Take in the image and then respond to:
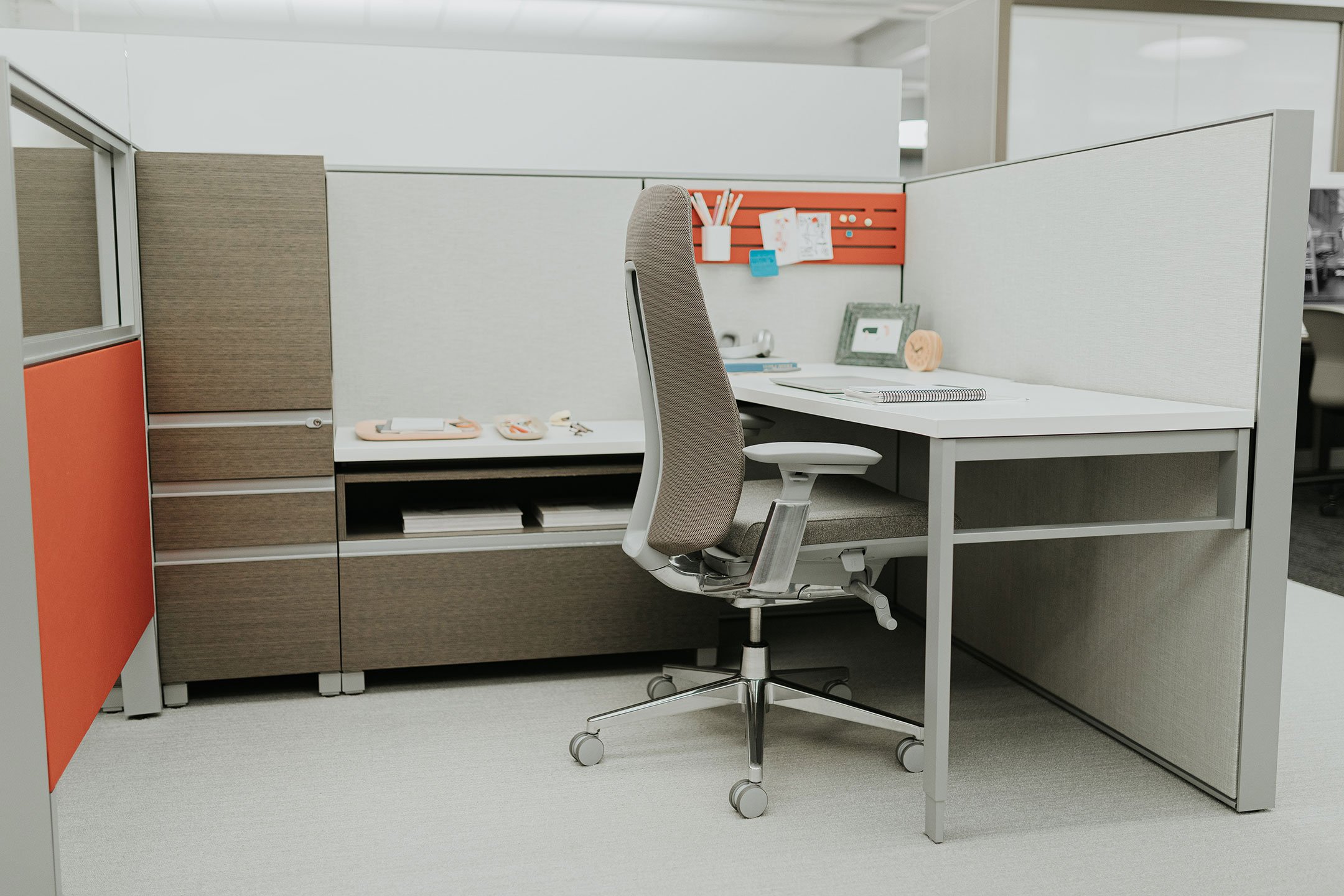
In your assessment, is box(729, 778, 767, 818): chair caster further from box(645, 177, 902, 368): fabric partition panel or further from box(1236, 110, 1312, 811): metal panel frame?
box(645, 177, 902, 368): fabric partition panel

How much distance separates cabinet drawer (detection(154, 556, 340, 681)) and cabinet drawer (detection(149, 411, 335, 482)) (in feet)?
0.68

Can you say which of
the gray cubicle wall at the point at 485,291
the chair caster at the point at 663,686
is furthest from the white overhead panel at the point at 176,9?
the chair caster at the point at 663,686

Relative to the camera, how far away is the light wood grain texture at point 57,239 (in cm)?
156

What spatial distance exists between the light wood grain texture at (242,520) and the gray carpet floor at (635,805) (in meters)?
0.39

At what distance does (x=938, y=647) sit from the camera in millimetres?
1809

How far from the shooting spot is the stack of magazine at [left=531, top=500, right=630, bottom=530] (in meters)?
2.65

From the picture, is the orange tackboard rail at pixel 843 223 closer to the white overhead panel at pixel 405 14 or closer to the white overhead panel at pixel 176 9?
the white overhead panel at pixel 405 14

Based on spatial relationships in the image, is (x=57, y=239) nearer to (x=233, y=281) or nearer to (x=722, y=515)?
(x=233, y=281)

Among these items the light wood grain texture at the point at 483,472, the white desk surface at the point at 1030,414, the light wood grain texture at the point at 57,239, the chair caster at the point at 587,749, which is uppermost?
the light wood grain texture at the point at 57,239

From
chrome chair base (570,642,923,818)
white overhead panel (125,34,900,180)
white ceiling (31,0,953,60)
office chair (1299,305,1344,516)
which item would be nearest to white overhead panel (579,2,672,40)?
white ceiling (31,0,953,60)

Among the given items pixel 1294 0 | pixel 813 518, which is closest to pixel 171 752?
pixel 813 518

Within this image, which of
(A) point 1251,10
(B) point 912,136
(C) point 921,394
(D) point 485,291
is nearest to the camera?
(C) point 921,394

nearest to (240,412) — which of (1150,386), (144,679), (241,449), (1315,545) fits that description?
(241,449)

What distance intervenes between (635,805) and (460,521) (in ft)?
2.96
